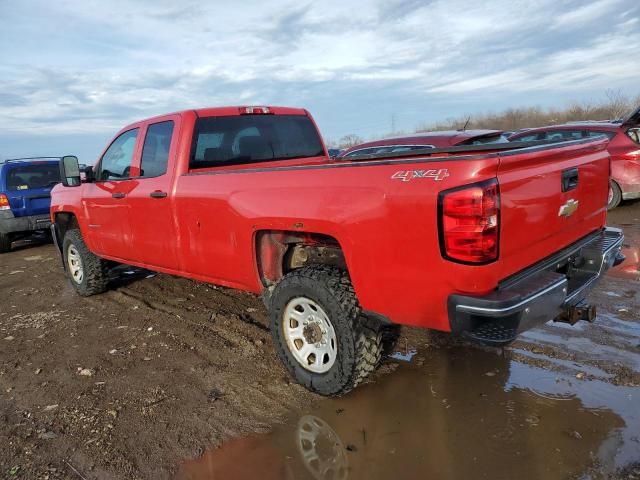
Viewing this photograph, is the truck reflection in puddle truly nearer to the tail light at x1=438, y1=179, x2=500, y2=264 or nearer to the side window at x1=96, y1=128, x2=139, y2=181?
the tail light at x1=438, y1=179, x2=500, y2=264

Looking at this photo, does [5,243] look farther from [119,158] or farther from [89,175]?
[119,158]

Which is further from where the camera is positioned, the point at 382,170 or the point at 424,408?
the point at 424,408

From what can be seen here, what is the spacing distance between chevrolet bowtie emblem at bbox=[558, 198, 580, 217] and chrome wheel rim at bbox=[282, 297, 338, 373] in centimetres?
158

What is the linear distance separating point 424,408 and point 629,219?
732 cm

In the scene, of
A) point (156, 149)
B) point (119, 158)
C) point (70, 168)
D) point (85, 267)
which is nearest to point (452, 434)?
point (156, 149)

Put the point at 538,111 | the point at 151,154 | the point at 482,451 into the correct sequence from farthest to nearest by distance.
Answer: the point at 538,111, the point at 151,154, the point at 482,451

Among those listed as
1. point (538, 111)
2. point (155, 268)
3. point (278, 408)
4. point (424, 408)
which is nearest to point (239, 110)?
point (155, 268)

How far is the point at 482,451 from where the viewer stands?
275cm

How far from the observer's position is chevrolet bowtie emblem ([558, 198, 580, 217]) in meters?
3.08

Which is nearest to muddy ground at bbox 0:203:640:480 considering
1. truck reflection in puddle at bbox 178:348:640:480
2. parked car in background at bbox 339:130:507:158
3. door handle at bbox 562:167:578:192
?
truck reflection in puddle at bbox 178:348:640:480

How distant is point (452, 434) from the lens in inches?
115

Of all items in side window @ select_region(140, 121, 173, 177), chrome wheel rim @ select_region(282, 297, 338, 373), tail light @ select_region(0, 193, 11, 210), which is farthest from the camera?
tail light @ select_region(0, 193, 11, 210)

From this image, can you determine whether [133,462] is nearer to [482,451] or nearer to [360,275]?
[360,275]

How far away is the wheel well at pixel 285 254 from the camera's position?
3.58m
